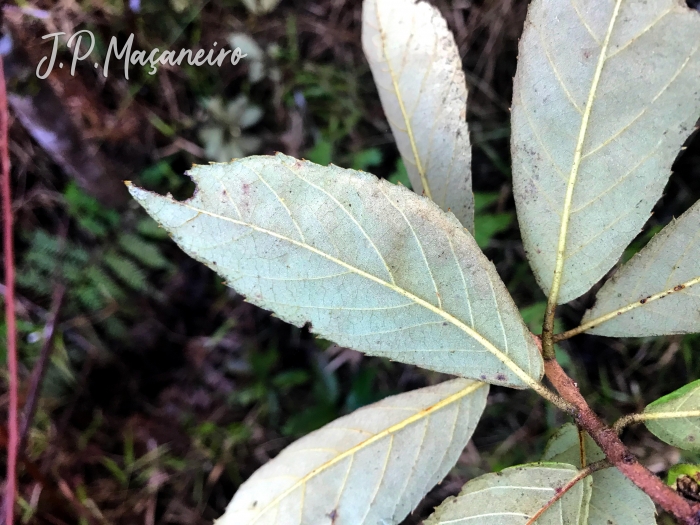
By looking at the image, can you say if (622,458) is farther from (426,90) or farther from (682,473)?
(426,90)

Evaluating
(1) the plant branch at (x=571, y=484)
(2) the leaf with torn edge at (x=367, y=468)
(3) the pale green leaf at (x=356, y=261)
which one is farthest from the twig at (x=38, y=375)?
(1) the plant branch at (x=571, y=484)

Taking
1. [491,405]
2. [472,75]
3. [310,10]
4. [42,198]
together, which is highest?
[310,10]

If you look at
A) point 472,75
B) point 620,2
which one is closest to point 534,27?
point 620,2

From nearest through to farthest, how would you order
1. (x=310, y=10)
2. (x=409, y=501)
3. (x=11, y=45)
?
(x=409, y=501)
(x=11, y=45)
(x=310, y=10)

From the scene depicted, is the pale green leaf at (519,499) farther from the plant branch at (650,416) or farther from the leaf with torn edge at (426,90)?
the leaf with torn edge at (426,90)

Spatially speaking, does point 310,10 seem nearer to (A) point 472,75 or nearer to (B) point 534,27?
(A) point 472,75

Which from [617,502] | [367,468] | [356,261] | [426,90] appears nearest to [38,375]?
[367,468]
